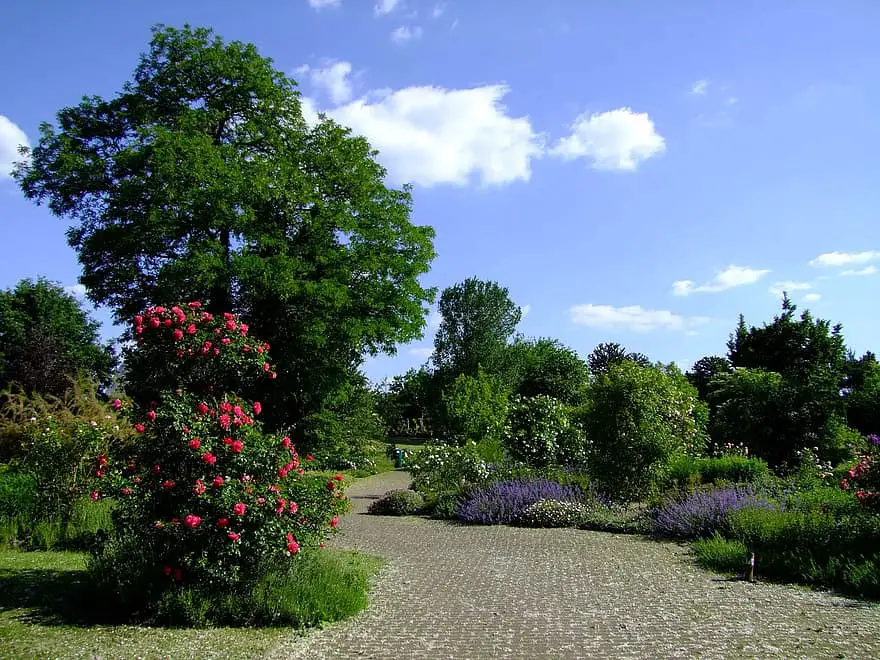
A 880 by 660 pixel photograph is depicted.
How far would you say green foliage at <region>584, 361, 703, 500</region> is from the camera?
12688mm

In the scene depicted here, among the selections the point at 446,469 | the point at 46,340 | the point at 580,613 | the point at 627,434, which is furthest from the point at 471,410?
the point at 580,613

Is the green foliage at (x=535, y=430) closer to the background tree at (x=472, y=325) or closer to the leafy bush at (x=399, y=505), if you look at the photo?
the leafy bush at (x=399, y=505)

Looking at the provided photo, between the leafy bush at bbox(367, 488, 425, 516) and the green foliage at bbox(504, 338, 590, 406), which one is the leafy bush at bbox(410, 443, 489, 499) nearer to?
the leafy bush at bbox(367, 488, 425, 516)

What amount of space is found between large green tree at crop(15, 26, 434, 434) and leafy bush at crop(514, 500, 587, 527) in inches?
407

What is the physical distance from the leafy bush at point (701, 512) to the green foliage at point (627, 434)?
187cm

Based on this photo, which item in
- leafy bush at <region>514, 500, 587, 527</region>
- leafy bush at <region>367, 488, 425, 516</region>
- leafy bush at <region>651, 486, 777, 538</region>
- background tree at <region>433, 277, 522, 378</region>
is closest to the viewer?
leafy bush at <region>651, 486, 777, 538</region>

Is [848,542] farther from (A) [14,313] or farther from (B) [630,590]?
(A) [14,313]

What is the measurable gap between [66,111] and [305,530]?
20.7 m

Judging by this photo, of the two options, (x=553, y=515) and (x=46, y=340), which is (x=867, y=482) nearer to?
(x=553, y=515)

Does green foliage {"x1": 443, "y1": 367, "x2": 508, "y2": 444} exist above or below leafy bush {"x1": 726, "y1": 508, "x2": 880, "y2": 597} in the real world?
above

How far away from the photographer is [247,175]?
19906mm

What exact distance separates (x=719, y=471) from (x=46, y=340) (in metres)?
26.2

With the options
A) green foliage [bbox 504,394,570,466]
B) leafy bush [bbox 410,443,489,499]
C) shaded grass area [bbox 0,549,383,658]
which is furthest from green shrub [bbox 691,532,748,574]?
green foliage [bbox 504,394,570,466]

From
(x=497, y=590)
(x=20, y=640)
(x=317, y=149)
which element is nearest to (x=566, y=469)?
(x=497, y=590)
